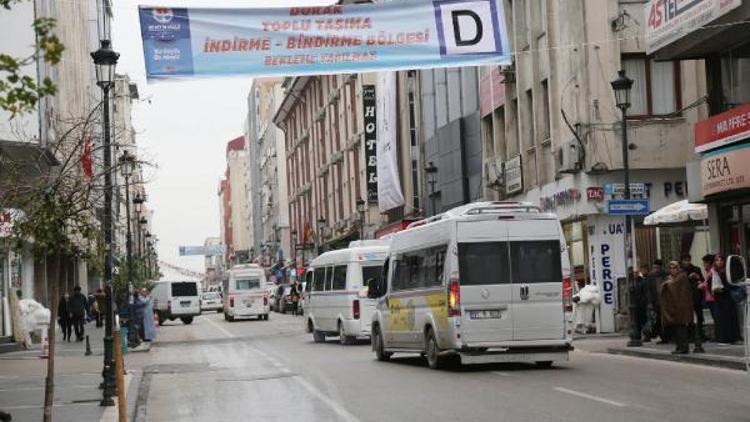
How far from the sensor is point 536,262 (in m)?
19.8

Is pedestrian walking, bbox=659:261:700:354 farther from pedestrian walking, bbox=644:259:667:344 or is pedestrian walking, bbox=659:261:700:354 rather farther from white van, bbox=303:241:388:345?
white van, bbox=303:241:388:345

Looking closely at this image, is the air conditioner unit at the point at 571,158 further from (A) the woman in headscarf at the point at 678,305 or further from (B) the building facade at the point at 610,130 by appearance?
(A) the woman in headscarf at the point at 678,305

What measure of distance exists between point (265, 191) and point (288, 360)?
122932mm

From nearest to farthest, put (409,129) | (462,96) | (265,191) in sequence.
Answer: (462,96), (409,129), (265,191)

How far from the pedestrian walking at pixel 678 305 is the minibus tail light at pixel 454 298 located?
14.5 feet

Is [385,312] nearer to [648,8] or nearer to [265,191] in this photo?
[648,8]

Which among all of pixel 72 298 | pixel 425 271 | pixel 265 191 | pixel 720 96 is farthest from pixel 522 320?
pixel 265 191

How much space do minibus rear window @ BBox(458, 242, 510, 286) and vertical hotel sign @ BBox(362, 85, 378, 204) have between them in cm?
4385

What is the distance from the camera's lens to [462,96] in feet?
Answer: 150

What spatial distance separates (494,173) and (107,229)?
78.8 feet

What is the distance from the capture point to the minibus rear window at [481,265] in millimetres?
19625

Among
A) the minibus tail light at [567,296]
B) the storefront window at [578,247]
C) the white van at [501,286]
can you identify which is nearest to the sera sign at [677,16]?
the white van at [501,286]

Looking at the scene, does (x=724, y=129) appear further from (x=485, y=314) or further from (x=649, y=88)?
(x=649, y=88)

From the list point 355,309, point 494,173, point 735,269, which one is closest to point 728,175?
point 735,269
